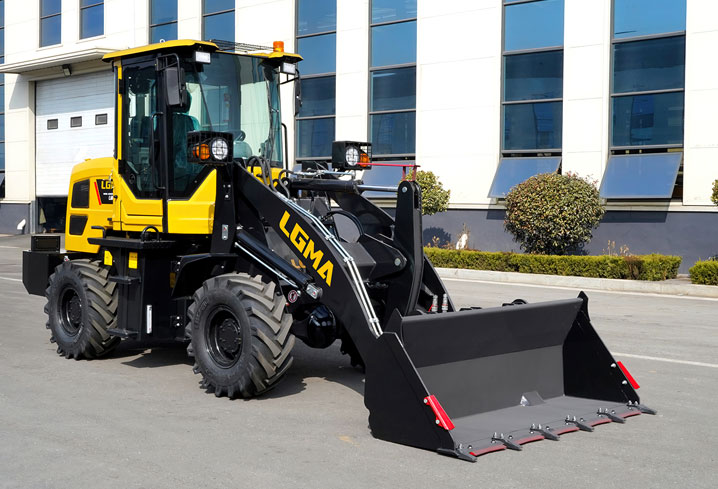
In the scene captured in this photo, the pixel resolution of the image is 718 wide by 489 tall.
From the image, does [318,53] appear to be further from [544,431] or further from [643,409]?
[544,431]

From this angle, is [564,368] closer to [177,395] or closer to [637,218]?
[177,395]

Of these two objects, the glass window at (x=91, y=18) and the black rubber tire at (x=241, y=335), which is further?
the glass window at (x=91, y=18)

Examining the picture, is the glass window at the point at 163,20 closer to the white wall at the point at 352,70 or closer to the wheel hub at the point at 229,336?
the white wall at the point at 352,70

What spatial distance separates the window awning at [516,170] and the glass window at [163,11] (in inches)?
601

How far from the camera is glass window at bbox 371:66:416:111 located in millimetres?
25219

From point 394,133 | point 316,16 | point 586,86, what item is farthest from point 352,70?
point 586,86

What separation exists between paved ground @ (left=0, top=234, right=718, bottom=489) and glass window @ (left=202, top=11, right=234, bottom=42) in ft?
73.0

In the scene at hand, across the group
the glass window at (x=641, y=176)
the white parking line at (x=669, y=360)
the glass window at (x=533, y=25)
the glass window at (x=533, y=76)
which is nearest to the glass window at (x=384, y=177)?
the glass window at (x=533, y=76)

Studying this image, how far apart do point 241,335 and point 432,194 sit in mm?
16439

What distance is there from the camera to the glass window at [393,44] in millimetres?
25219

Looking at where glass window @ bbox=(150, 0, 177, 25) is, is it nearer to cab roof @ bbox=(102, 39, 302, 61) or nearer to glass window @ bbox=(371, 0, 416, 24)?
glass window @ bbox=(371, 0, 416, 24)

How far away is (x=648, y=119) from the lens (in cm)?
2072

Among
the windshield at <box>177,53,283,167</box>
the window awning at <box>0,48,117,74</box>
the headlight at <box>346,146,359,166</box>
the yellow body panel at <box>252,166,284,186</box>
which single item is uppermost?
the window awning at <box>0,48,117,74</box>

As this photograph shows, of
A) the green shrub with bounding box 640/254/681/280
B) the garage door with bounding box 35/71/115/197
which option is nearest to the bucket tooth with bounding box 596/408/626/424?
the green shrub with bounding box 640/254/681/280
